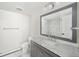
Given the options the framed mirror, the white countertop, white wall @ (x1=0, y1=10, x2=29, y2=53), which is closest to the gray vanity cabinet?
the white countertop

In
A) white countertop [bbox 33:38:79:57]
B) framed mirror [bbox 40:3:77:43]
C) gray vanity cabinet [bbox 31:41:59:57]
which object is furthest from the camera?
framed mirror [bbox 40:3:77:43]

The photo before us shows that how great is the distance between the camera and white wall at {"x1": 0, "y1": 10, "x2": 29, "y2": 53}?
7.79 feet

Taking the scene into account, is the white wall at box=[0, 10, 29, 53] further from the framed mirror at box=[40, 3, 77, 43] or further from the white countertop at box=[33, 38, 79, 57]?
the white countertop at box=[33, 38, 79, 57]

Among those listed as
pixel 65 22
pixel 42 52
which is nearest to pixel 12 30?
pixel 42 52

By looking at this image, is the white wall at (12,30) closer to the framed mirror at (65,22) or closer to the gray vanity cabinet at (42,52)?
the gray vanity cabinet at (42,52)

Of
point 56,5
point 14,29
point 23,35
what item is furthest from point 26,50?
point 56,5

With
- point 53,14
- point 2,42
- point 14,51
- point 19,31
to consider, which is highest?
point 53,14

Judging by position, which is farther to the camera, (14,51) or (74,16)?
(14,51)

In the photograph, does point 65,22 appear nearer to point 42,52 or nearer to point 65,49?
point 65,49

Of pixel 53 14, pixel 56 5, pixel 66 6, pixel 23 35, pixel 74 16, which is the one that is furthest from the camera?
pixel 23 35

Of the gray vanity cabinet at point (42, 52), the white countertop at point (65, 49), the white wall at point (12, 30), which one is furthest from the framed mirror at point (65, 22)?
the white wall at point (12, 30)

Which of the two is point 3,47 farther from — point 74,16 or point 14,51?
point 74,16

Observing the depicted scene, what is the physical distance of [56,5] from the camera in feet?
5.98

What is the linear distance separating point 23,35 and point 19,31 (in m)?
0.31
